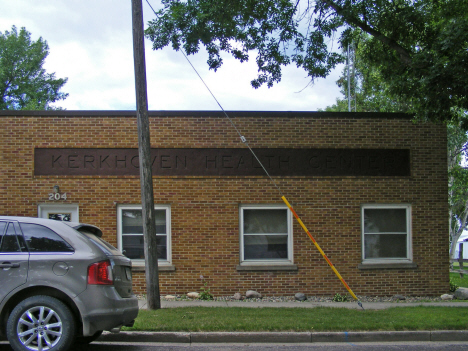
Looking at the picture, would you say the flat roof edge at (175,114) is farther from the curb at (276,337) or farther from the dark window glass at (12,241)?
the dark window glass at (12,241)

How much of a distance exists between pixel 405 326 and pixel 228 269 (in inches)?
202

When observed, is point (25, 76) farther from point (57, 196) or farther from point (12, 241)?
point (12, 241)

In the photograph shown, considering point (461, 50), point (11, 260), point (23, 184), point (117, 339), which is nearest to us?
point (11, 260)

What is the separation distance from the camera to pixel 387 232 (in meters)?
13.2

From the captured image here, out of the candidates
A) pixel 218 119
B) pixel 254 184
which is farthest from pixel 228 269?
pixel 218 119

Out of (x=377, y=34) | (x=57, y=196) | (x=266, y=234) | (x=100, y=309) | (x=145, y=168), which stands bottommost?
(x=100, y=309)

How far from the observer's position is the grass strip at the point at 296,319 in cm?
816

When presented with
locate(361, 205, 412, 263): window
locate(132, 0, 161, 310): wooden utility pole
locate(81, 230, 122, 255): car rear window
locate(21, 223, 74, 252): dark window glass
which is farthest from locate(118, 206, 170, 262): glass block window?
locate(21, 223, 74, 252): dark window glass

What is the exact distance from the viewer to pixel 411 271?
42.5ft

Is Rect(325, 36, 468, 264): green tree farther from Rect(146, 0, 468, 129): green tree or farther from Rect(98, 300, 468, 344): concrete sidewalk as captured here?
Rect(98, 300, 468, 344): concrete sidewalk

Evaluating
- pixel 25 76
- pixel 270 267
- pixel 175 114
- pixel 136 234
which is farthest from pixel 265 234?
pixel 25 76

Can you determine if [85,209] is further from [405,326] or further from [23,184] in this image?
[405,326]

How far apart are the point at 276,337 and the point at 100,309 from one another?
2.82 m

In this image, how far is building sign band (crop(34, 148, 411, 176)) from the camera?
12742 millimetres
